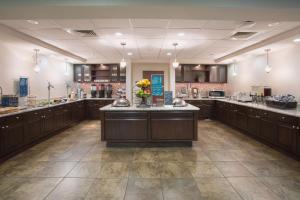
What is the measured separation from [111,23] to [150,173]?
2.80m

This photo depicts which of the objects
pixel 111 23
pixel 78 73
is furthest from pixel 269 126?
pixel 78 73

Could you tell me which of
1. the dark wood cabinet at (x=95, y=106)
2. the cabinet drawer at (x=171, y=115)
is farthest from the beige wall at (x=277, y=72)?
the dark wood cabinet at (x=95, y=106)

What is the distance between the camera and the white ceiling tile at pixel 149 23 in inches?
153

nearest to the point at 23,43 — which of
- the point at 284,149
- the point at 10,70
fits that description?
the point at 10,70

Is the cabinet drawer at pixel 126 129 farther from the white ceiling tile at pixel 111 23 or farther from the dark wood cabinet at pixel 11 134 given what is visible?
the white ceiling tile at pixel 111 23

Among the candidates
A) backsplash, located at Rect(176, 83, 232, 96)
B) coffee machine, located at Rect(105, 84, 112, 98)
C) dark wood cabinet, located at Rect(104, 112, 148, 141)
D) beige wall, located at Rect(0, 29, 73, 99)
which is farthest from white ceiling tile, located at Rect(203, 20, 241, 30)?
coffee machine, located at Rect(105, 84, 112, 98)

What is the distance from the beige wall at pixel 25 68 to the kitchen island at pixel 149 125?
2565mm

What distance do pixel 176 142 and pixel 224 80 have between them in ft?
18.9

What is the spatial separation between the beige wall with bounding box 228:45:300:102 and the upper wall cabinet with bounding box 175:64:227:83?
1.27 m

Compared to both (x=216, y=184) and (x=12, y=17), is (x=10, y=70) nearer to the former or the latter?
(x=12, y=17)

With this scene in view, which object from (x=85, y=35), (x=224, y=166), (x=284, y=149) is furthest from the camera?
(x=85, y=35)

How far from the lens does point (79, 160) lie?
13.8ft

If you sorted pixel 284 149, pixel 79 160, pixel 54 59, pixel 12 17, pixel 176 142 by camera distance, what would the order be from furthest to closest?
pixel 54 59 → pixel 176 142 → pixel 284 149 → pixel 79 160 → pixel 12 17

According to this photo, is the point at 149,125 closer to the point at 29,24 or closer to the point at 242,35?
the point at 242,35
